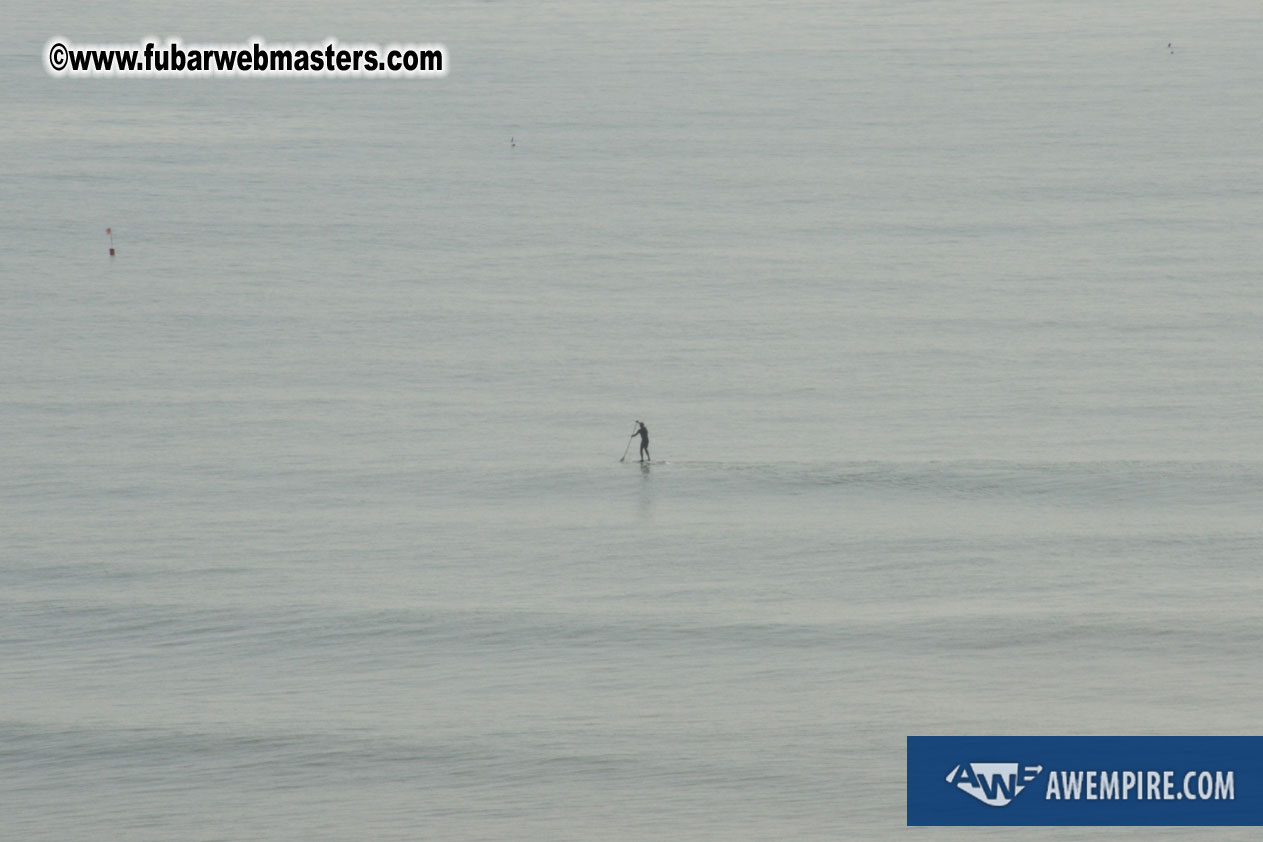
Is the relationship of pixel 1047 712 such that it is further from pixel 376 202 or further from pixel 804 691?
pixel 376 202

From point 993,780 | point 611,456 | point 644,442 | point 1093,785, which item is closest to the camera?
point 993,780

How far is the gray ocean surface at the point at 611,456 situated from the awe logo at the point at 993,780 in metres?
0.91

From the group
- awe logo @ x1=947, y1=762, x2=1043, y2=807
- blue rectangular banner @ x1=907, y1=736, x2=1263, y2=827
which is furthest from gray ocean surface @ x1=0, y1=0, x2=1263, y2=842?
awe logo @ x1=947, y1=762, x2=1043, y2=807

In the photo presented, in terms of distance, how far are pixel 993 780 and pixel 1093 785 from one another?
2.03 meters

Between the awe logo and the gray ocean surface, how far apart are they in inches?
36.0

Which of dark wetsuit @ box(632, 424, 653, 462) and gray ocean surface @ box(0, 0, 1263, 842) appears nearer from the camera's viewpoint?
gray ocean surface @ box(0, 0, 1263, 842)

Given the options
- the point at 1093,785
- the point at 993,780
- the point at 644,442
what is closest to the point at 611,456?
the point at 644,442

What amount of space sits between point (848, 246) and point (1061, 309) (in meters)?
14.6

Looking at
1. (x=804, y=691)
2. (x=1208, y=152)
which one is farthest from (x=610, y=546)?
(x=1208, y=152)

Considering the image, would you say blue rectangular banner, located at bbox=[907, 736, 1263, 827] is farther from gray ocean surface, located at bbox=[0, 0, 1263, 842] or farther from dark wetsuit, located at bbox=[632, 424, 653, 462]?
dark wetsuit, located at bbox=[632, 424, 653, 462]

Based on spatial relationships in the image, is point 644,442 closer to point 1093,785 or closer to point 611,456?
point 611,456

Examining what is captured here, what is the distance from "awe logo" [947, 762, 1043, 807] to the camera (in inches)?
1201

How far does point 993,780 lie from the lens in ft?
99.9

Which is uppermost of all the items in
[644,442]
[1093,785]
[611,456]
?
[644,442]
